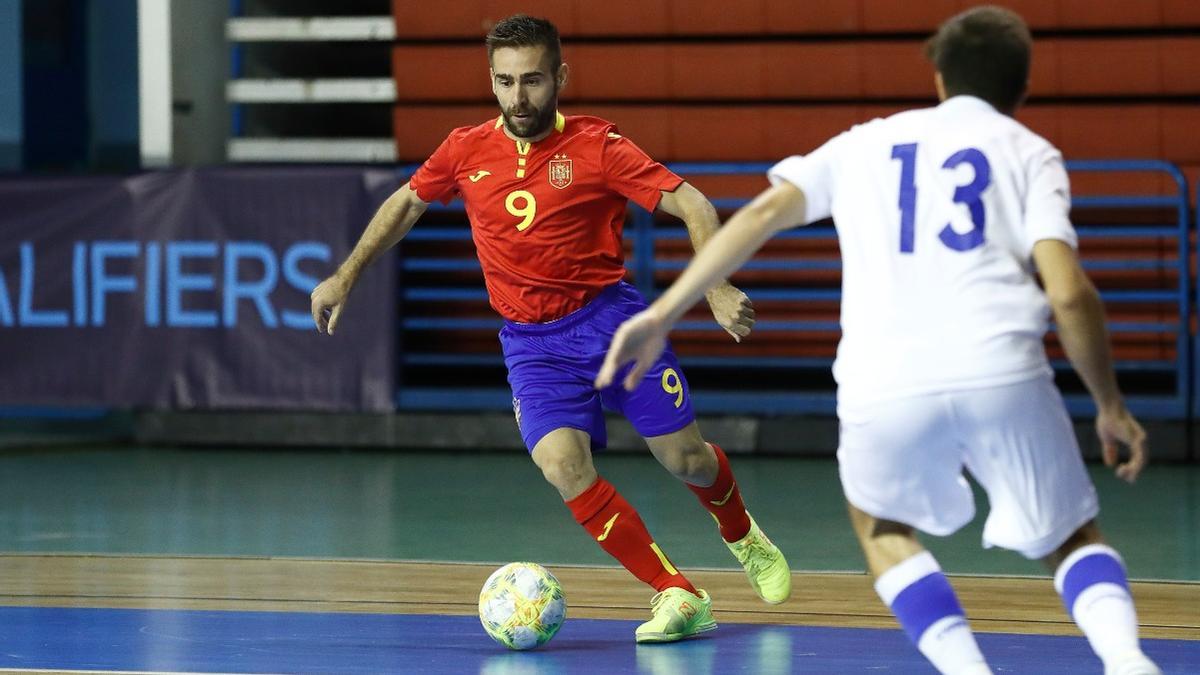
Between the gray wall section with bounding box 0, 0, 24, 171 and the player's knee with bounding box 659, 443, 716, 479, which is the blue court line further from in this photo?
the gray wall section with bounding box 0, 0, 24, 171

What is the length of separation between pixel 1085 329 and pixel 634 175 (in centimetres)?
221

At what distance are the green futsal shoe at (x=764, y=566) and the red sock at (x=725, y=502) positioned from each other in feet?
0.08

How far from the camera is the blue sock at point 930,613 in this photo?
366cm

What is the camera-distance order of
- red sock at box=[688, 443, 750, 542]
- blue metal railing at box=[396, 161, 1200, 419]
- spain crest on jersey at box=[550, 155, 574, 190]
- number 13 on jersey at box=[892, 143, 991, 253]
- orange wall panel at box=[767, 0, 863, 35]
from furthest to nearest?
orange wall panel at box=[767, 0, 863, 35] → blue metal railing at box=[396, 161, 1200, 419] → red sock at box=[688, 443, 750, 542] → spain crest on jersey at box=[550, 155, 574, 190] → number 13 on jersey at box=[892, 143, 991, 253]

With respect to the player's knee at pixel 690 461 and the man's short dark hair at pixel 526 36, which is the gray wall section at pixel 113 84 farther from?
the player's knee at pixel 690 461

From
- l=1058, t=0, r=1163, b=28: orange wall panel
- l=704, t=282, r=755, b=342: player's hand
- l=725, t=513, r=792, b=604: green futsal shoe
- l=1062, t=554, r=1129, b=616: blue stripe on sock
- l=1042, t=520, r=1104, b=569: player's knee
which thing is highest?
l=1058, t=0, r=1163, b=28: orange wall panel

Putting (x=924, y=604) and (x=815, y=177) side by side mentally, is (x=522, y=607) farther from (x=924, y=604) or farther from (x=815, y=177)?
(x=815, y=177)

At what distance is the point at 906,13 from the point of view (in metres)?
10.8

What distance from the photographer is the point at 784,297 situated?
10.6m

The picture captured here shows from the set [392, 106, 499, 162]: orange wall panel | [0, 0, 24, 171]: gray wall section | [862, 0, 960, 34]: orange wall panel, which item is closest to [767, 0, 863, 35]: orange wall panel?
[862, 0, 960, 34]: orange wall panel

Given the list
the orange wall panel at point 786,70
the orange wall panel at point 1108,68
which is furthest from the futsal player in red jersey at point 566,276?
the orange wall panel at point 1108,68

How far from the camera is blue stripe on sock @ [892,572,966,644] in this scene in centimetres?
369

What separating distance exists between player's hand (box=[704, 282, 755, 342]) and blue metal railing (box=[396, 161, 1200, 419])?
5.23 metres

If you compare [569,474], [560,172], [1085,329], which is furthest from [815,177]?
[560,172]
